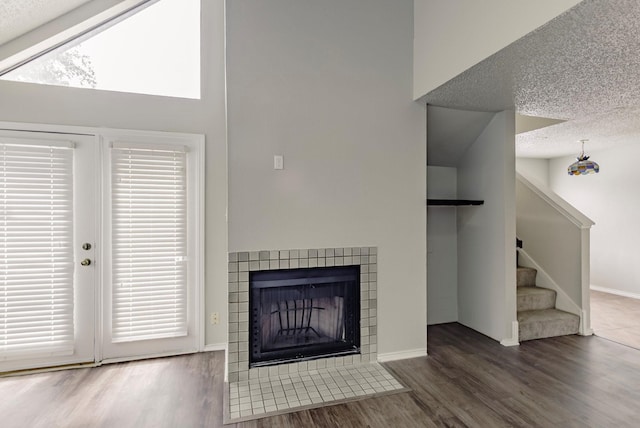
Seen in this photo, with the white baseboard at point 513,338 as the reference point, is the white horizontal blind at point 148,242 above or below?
above

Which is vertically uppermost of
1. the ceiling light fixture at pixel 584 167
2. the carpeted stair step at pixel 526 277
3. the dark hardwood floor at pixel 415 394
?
the ceiling light fixture at pixel 584 167

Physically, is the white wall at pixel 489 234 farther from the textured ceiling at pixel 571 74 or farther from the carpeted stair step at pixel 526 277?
the carpeted stair step at pixel 526 277

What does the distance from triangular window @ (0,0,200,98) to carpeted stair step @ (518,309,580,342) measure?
387cm

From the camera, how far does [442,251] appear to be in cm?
381

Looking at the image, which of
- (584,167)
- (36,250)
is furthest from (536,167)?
(36,250)

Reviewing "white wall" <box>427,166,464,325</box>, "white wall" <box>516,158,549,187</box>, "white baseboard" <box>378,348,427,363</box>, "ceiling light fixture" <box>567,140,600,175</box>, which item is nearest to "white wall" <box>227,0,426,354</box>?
"white baseboard" <box>378,348,427,363</box>

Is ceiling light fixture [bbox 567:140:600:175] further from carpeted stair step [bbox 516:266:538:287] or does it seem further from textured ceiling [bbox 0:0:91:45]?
Answer: textured ceiling [bbox 0:0:91:45]

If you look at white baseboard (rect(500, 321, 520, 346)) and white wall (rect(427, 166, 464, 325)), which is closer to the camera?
white baseboard (rect(500, 321, 520, 346))

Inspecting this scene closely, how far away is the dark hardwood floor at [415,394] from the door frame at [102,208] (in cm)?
23

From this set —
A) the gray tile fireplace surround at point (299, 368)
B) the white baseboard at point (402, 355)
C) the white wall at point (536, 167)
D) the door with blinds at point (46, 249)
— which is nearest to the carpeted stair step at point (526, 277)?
the white baseboard at point (402, 355)

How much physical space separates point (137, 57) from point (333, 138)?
6.12ft

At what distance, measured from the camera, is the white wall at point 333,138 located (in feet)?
8.27

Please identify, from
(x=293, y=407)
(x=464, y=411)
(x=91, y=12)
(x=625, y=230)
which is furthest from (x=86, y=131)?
(x=625, y=230)

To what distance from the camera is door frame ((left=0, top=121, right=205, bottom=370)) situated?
271 cm
